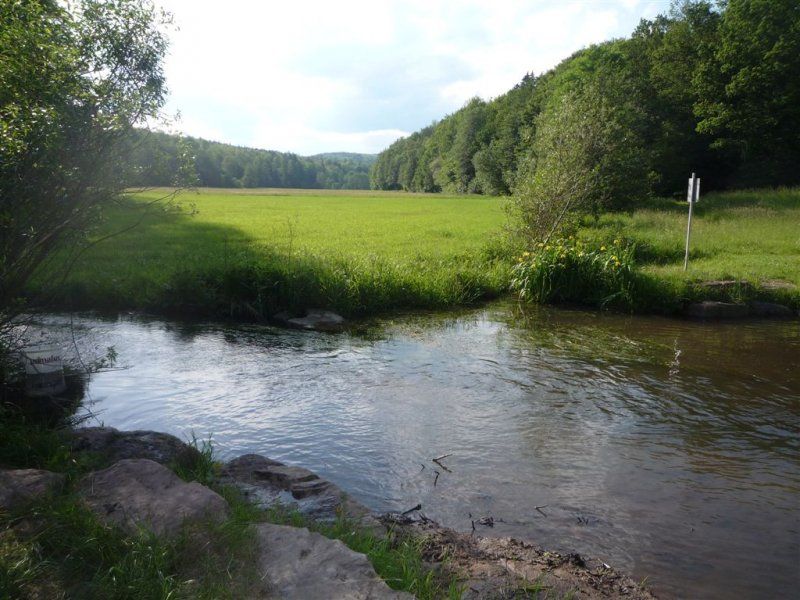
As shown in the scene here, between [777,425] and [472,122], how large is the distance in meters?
90.9

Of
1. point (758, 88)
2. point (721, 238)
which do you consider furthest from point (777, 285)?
point (758, 88)

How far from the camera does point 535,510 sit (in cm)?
526

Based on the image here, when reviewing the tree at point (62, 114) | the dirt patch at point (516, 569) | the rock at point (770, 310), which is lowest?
the dirt patch at point (516, 569)

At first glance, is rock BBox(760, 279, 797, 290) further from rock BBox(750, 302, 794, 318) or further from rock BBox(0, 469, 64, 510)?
rock BBox(0, 469, 64, 510)

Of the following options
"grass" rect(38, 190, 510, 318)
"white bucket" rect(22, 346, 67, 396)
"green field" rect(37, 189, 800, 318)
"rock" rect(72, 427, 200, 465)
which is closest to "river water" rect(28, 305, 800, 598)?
"white bucket" rect(22, 346, 67, 396)

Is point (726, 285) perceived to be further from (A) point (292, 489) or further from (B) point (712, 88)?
(B) point (712, 88)

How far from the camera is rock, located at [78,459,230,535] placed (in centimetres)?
372

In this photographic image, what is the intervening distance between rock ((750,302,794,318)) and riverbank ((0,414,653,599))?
37.4 ft

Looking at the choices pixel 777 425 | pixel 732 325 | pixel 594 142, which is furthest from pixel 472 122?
pixel 777 425

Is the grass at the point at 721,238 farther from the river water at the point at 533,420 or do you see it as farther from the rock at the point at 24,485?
the rock at the point at 24,485

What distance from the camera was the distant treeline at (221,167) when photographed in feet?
24.4

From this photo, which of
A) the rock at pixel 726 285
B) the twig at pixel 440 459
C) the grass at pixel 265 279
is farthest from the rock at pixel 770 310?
the twig at pixel 440 459

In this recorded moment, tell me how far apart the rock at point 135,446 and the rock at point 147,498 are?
95 cm

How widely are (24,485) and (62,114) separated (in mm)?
3542
